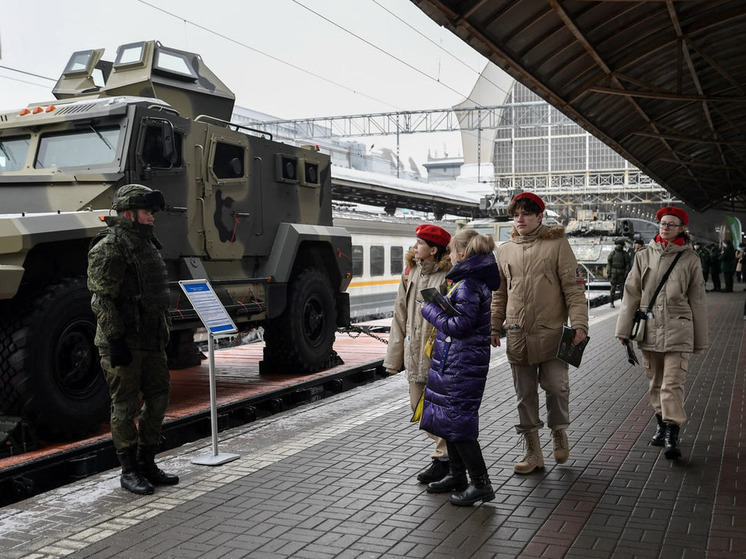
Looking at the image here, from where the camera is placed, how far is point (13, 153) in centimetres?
821

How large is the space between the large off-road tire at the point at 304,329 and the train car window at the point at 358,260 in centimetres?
948

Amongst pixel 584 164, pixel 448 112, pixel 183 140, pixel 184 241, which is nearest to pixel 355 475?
pixel 184 241

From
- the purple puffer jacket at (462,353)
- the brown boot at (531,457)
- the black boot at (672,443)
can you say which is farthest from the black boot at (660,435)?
the purple puffer jacket at (462,353)

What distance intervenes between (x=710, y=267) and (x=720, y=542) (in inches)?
1113

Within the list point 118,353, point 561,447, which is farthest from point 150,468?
point 561,447

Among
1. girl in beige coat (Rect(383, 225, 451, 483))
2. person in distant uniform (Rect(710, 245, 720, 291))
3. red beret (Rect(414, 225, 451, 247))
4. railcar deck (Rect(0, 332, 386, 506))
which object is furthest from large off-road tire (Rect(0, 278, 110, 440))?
person in distant uniform (Rect(710, 245, 720, 291))

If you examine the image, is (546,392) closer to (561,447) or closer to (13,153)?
(561,447)

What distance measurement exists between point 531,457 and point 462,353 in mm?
1263

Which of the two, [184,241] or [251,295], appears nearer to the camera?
[184,241]

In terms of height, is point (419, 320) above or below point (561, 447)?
above

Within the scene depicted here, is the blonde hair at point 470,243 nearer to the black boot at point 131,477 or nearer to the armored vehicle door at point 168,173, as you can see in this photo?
the black boot at point 131,477

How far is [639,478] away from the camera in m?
5.87

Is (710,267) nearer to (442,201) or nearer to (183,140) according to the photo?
(442,201)

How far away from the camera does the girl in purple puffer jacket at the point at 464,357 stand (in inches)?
203
